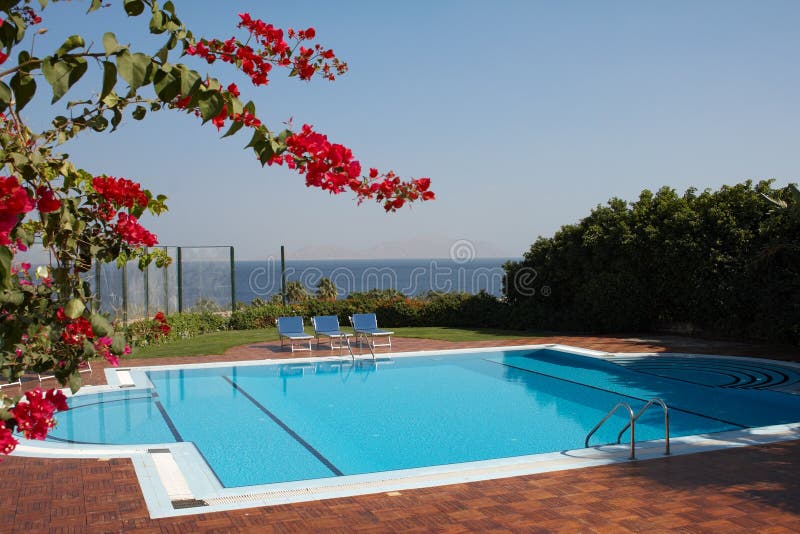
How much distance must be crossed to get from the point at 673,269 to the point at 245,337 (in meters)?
10.8

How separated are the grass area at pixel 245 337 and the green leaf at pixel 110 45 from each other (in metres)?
13.8

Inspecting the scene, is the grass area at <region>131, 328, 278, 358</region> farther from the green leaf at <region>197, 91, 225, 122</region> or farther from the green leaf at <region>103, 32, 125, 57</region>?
the green leaf at <region>103, 32, 125, 57</region>

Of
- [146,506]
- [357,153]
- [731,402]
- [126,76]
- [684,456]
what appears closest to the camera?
[126,76]

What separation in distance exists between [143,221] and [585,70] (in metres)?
17.6

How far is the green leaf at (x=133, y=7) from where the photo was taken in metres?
2.50

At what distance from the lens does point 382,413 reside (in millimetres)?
10953

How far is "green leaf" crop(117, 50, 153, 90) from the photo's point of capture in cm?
200

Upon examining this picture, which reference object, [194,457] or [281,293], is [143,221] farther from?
[281,293]

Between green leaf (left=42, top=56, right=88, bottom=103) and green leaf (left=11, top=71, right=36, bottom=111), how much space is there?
0.63 ft

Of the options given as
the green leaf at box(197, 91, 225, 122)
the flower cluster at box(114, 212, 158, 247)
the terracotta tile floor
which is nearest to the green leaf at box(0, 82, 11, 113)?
the green leaf at box(197, 91, 225, 122)

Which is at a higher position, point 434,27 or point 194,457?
point 434,27

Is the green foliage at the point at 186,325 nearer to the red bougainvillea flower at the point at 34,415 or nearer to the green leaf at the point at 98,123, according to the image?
the green leaf at the point at 98,123

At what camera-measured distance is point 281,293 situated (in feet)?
74.5

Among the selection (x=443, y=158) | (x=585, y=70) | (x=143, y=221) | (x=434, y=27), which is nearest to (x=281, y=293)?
(x=434, y=27)
